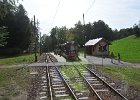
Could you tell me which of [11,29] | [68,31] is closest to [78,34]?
[68,31]

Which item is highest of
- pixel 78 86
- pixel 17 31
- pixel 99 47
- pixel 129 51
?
pixel 17 31

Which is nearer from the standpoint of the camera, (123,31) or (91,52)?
(91,52)

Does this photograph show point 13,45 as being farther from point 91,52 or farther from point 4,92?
point 4,92

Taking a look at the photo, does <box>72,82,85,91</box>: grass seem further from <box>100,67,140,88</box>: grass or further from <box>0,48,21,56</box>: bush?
<box>0,48,21,56</box>: bush

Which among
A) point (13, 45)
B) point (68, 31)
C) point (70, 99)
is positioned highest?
point (68, 31)

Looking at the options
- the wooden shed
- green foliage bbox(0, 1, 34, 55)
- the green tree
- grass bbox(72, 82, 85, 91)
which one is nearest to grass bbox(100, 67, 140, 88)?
grass bbox(72, 82, 85, 91)

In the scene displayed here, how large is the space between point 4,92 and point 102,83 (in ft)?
22.1

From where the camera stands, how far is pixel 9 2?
18328 millimetres

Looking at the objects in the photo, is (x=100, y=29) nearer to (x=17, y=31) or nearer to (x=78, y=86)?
(x=17, y=31)

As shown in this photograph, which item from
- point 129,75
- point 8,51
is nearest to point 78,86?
point 129,75

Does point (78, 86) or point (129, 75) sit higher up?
point (129, 75)

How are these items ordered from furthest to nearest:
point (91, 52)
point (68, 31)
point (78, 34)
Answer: point (68, 31), point (78, 34), point (91, 52)

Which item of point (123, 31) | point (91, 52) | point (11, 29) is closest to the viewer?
point (91, 52)

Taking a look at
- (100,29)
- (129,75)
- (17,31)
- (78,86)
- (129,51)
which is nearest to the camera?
(78,86)
